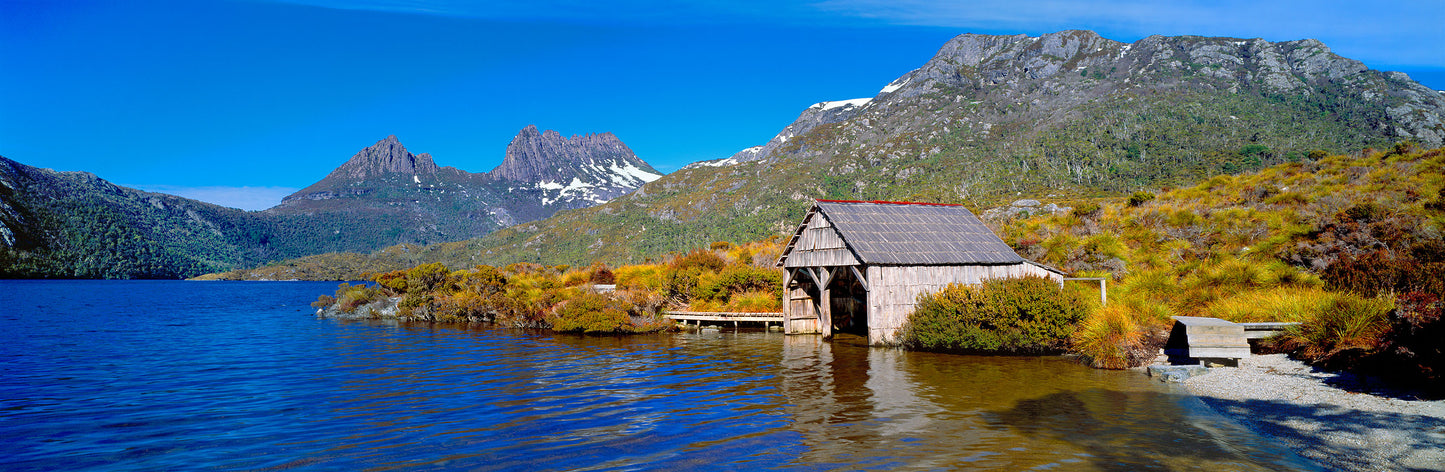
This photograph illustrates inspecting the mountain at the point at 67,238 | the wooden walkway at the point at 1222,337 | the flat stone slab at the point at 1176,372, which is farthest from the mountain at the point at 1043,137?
the mountain at the point at 67,238

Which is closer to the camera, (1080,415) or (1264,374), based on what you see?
(1080,415)

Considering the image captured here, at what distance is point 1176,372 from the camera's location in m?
15.0

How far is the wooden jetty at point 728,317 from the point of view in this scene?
98.0 feet

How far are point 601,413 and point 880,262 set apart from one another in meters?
12.2

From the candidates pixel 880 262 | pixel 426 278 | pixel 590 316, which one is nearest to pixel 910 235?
pixel 880 262

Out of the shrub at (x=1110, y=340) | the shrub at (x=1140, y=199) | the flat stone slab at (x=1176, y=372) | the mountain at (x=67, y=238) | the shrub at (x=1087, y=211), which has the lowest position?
the flat stone slab at (x=1176, y=372)

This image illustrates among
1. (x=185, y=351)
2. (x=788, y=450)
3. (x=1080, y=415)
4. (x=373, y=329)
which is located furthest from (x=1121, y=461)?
(x=373, y=329)

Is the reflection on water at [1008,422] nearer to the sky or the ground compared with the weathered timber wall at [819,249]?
nearer to the ground

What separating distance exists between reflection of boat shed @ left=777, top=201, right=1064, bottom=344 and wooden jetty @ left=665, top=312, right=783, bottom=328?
6.31ft

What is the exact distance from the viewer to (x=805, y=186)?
13350 cm

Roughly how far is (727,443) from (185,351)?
79.4 feet

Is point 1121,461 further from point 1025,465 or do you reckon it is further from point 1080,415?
point 1080,415

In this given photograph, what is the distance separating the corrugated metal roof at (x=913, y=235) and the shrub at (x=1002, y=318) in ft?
6.68

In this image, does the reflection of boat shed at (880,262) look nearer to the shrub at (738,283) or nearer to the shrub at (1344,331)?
the shrub at (738,283)
